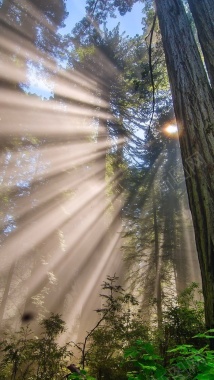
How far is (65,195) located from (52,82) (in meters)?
8.47

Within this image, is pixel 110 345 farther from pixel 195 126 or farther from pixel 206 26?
pixel 206 26

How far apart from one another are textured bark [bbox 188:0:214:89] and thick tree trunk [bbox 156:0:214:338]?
0.57ft

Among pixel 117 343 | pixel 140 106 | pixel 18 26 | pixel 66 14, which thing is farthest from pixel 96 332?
pixel 66 14

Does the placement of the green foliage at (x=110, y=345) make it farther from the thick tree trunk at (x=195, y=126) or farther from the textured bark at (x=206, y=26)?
the textured bark at (x=206, y=26)

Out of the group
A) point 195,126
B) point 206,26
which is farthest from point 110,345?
point 206,26

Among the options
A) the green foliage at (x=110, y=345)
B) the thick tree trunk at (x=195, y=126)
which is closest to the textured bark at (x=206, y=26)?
the thick tree trunk at (x=195, y=126)

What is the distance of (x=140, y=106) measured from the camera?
17.4 m

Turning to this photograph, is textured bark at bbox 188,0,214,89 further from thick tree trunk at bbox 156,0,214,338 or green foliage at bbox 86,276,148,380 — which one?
green foliage at bbox 86,276,148,380

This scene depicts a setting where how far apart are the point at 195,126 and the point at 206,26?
207 cm

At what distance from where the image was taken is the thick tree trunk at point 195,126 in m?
2.46

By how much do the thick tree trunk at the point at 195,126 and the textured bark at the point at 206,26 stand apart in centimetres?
17

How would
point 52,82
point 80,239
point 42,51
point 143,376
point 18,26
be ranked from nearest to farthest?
point 143,376 → point 18,26 → point 42,51 → point 52,82 → point 80,239

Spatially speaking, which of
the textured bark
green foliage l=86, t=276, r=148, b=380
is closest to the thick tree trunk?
the textured bark

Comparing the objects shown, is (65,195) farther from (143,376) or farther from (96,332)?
(143,376)
